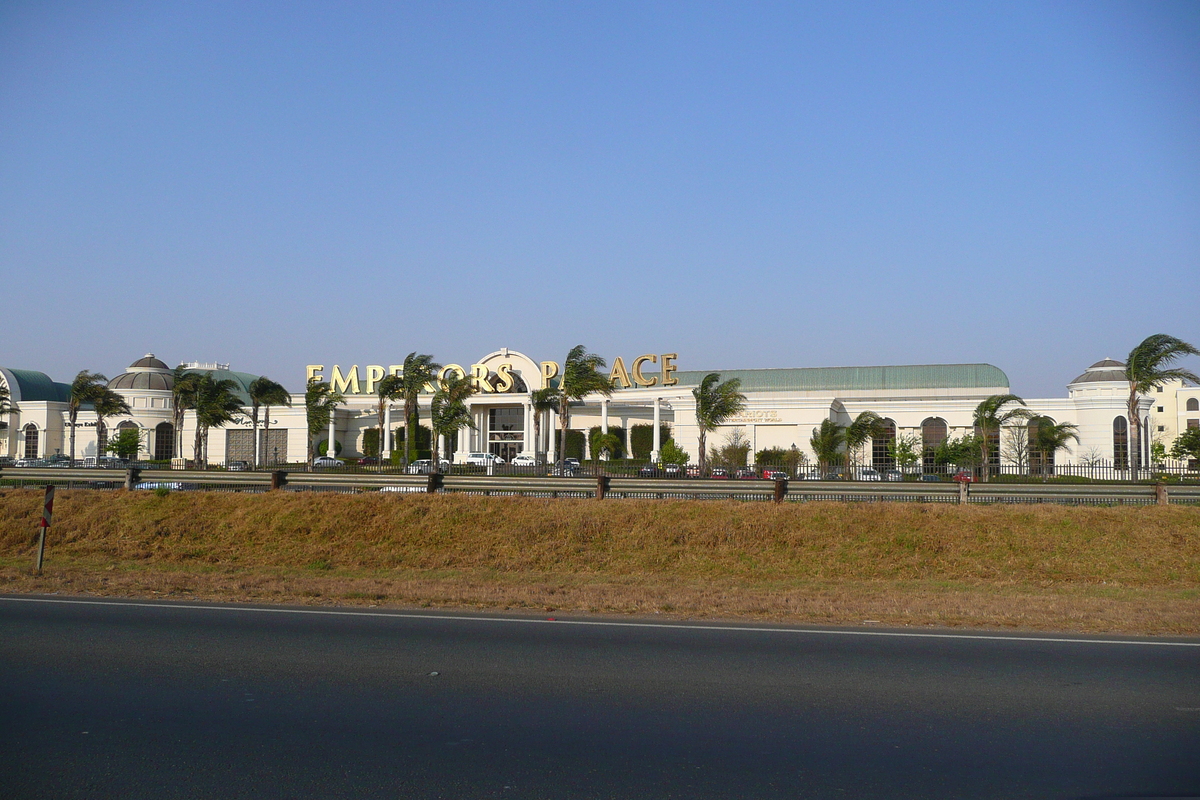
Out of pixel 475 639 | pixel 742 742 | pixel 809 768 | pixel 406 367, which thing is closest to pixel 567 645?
pixel 475 639

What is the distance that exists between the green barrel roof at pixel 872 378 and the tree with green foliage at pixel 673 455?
1099 centimetres

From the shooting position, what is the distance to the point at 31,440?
76188 mm

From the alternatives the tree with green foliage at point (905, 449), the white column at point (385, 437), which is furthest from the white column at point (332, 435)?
the tree with green foliage at point (905, 449)

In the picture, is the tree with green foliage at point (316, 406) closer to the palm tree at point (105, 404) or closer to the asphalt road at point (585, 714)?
the palm tree at point (105, 404)

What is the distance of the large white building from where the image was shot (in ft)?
185

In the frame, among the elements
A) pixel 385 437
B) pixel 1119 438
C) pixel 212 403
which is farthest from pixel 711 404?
pixel 212 403

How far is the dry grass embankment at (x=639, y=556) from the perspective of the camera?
13438 mm

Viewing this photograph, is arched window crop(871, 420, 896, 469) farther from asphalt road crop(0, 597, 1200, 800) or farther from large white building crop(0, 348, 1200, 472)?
asphalt road crop(0, 597, 1200, 800)

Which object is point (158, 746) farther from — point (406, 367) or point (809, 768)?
point (406, 367)

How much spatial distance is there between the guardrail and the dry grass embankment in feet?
3.53

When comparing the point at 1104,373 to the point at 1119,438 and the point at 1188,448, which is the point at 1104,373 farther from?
the point at 1188,448

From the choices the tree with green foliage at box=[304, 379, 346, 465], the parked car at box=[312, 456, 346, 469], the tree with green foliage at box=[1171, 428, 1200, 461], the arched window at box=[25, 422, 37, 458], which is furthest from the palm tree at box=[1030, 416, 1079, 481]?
the arched window at box=[25, 422, 37, 458]

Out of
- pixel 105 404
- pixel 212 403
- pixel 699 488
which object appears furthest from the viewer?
pixel 105 404

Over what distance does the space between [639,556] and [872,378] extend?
53035 mm
